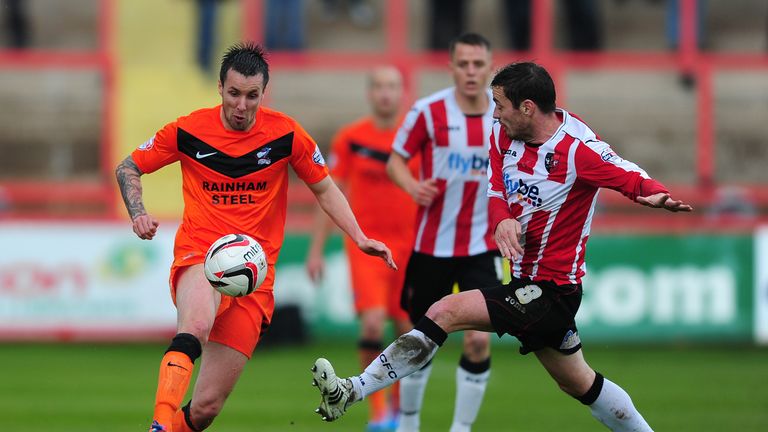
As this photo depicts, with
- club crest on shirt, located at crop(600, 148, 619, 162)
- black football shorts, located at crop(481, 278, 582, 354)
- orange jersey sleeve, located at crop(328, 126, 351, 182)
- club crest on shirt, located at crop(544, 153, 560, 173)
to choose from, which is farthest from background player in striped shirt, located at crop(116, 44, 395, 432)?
orange jersey sleeve, located at crop(328, 126, 351, 182)

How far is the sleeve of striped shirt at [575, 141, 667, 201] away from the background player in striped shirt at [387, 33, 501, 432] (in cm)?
179

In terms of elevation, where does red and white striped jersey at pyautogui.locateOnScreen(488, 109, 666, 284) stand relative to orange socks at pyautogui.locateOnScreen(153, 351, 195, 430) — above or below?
above

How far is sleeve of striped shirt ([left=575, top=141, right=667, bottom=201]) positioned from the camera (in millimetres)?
6844

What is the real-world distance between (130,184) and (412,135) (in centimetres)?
228

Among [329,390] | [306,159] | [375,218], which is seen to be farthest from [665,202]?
[375,218]

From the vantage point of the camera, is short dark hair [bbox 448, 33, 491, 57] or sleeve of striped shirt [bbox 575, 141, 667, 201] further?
short dark hair [bbox 448, 33, 491, 57]

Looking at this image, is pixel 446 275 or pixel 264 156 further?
pixel 446 275

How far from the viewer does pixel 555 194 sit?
713cm

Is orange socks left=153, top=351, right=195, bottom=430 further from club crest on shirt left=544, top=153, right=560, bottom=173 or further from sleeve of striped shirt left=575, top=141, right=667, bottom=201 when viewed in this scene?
sleeve of striped shirt left=575, top=141, right=667, bottom=201

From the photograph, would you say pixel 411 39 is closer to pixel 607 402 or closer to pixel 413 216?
pixel 413 216

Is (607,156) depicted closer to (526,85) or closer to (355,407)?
(526,85)

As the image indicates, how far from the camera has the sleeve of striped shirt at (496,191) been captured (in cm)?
724

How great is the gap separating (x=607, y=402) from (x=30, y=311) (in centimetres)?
927

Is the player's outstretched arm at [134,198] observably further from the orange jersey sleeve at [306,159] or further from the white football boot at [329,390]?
the white football boot at [329,390]
